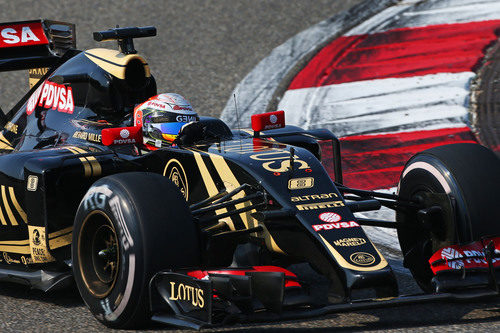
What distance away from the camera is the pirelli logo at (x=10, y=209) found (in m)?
6.37

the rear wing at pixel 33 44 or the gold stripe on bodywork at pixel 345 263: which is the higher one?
the rear wing at pixel 33 44

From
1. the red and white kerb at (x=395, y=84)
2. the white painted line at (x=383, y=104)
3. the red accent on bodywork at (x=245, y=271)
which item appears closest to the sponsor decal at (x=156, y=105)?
the red accent on bodywork at (x=245, y=271)

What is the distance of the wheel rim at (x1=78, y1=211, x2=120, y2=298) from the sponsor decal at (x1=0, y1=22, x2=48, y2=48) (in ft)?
11.1

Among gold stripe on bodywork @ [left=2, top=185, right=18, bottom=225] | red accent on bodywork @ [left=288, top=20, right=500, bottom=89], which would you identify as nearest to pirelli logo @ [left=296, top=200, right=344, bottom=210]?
gold stripe on bodywork @ [left=2, top=185, right=18, bottom=225]

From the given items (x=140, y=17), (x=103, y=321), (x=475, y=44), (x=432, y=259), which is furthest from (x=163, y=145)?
(x=140, y=17)

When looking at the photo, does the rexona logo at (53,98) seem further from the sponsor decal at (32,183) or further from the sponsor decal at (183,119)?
the sponsor decal at (32,183)

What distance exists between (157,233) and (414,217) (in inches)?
73.8

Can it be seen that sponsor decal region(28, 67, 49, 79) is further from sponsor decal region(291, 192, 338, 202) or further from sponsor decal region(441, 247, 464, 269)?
sponsor decal region(441, 247, 464, 269)

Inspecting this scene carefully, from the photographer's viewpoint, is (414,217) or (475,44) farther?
(475,44)

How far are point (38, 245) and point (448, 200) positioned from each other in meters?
2.71

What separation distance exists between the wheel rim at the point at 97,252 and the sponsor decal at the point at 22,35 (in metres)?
3.39

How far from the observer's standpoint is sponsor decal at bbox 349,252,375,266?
510cm

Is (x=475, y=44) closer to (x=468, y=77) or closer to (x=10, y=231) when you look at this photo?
(x=468, y=77)

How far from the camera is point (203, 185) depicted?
5922 millimetres
